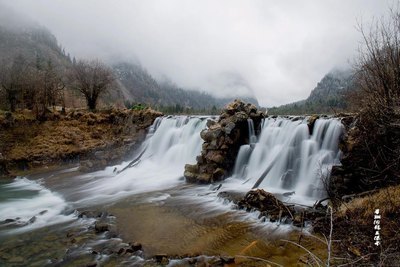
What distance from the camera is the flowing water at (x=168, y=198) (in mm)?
10531

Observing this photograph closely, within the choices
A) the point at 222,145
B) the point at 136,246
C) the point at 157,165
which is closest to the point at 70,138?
the point at 157,165

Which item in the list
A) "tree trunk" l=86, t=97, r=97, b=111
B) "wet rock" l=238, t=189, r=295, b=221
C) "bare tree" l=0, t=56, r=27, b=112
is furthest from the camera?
"tree trunk" l=86, t=97, r=97, b=111

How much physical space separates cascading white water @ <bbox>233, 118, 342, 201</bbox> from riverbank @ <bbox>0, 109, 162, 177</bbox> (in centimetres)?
1282

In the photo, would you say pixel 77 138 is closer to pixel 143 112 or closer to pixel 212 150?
pixel 143 112

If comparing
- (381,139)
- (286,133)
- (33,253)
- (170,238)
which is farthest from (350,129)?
(33,253)

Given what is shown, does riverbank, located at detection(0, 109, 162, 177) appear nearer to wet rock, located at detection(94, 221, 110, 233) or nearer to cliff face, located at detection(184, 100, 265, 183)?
cliff face, located at detection(184, 100, 265, 183)

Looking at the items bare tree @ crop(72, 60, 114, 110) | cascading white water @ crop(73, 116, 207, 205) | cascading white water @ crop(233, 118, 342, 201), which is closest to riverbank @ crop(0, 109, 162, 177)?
cascading white water @ crop(73, 116, 207, 205)

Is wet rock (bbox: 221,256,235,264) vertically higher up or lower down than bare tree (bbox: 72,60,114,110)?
lower down

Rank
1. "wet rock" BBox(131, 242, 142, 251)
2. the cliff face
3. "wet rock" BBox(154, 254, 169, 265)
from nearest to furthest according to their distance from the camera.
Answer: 1. "wet rock" BBox(154, 254, 169, 265)
2. "wet rock" BBox(131, 242, 142, 251)
3. the cliff face

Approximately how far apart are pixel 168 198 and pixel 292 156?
283 inches

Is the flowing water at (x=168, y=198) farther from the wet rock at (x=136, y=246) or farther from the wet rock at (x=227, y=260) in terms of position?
the wet rock at (x=227, y=260)

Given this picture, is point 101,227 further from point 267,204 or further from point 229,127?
point 229,127

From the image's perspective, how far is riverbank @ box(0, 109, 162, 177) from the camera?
27.4 m

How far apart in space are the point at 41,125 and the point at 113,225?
22744mm
